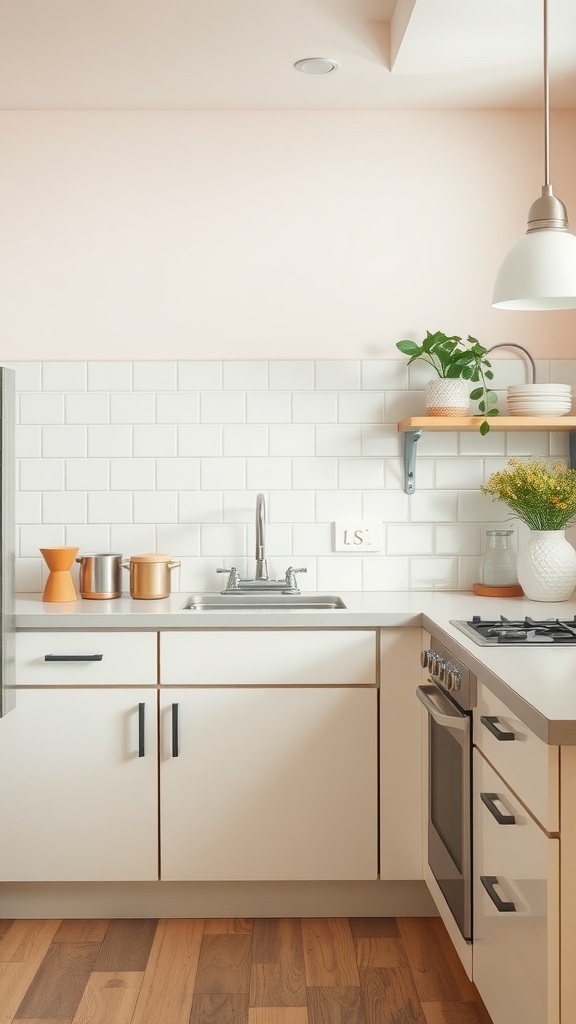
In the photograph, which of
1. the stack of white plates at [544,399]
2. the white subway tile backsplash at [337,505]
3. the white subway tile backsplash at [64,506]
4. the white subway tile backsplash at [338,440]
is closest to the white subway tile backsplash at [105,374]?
the white subway tile backsplash at [64,506]

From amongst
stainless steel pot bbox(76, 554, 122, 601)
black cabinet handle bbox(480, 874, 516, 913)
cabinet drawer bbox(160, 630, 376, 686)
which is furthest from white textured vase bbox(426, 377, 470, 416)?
black cabinet handle bbox(480, 874, 516, 913)

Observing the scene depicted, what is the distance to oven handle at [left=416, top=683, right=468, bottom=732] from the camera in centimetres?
208

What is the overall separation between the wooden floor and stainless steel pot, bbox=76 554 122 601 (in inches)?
39.0

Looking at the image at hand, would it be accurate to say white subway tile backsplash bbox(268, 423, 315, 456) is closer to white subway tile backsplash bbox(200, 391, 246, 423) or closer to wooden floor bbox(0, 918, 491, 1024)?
white subway tile backsplash bbox(200, 391, 246, 423)

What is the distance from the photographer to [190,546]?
3223mm

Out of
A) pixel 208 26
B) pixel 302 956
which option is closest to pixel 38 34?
pixel 208 26

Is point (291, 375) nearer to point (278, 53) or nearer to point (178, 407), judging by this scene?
point (178, 407)

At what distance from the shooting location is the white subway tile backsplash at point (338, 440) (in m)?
3.23

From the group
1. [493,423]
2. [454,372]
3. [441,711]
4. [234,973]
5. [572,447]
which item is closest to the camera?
[441,711]

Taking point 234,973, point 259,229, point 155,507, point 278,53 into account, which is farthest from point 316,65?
point 234,973

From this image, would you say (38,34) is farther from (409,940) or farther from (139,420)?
(409,940)

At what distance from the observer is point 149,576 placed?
2.98 meters

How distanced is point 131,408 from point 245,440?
408 millimetres

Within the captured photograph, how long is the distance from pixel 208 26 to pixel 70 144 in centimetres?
77
